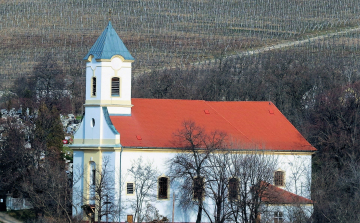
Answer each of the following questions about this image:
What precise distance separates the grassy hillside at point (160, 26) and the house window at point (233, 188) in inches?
2644

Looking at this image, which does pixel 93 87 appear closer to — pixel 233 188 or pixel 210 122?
pixel 210 122

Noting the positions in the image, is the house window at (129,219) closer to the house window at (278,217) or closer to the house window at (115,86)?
the house window at (115,86)

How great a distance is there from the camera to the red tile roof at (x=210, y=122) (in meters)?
58.4

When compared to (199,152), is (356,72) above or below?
above

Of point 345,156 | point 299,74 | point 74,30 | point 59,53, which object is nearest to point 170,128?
point 345,156

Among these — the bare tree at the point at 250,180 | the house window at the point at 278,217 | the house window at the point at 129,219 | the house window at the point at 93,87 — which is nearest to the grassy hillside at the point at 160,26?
the house window at the point at 93,87

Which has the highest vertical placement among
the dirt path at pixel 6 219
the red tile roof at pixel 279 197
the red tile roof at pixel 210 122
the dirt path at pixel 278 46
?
the dirt path at pixel 278 46

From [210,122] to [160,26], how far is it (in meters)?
105

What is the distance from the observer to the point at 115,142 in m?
56.9

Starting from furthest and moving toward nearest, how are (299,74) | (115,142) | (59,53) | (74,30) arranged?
(74,30)
(59,53)
(299,74)
(115,142)

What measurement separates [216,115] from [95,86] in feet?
31.5

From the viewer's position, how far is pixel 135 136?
190 ft

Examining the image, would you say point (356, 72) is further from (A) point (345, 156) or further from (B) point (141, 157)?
(B) point (141, 157)

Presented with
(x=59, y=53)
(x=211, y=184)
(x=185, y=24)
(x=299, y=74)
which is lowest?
(x=211, y=184)
